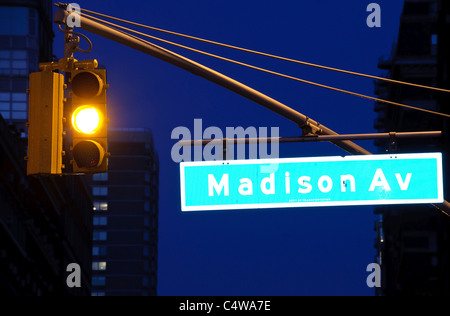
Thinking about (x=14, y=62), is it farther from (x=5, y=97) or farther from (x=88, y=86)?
(x=88, y=86)

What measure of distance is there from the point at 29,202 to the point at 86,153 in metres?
67.4

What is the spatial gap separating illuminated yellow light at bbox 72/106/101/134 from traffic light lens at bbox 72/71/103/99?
0.47ft

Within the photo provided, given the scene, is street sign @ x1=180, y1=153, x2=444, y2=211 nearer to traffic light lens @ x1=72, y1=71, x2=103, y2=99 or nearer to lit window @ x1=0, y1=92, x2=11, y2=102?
traffic light lens @ x1=72, y1=71, x2=103, y2=99

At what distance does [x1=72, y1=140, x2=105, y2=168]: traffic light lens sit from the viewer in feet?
30.5

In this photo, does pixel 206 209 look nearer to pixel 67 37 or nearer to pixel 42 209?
pixel 67 37

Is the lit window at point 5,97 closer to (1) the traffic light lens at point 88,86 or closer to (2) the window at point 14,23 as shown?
(2) the window at point 14,23

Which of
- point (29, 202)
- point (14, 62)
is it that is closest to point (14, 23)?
point (14, 62)

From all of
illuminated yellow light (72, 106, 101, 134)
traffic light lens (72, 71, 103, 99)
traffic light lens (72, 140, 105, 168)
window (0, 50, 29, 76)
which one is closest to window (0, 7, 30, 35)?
window (0, 50, 29, 76)

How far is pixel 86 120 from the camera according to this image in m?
9.31

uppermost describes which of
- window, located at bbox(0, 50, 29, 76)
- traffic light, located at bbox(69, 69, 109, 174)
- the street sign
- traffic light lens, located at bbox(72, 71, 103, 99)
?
window, located at bbox(0, 50, 29, 76)

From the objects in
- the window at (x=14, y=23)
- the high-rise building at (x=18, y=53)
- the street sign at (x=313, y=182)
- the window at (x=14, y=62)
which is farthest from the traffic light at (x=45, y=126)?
the window at (x=14, y=62)

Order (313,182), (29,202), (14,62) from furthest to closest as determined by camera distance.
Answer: (14,62), (29,202), (313,182)

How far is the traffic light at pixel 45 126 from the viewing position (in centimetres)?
906
